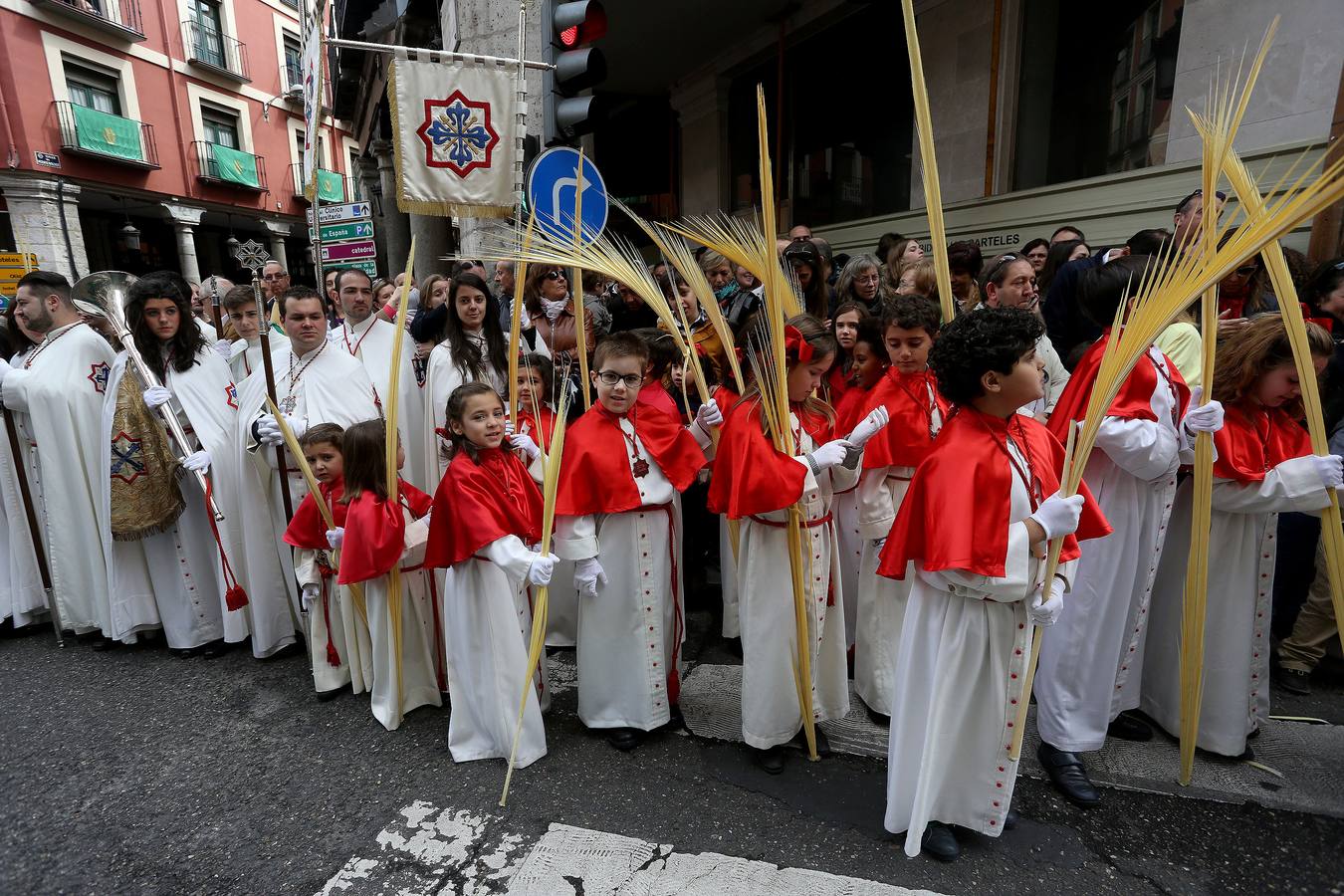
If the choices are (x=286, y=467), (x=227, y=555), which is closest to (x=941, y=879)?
(x=286, y=467)

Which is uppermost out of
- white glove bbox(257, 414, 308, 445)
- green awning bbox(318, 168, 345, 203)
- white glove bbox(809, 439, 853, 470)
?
green awning bbox(318, 168, 345, 203)

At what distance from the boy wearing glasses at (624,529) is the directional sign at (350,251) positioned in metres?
7.72

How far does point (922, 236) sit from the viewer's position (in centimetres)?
755

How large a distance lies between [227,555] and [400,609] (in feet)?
4.82

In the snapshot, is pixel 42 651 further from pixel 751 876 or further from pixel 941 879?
pixel 941 879

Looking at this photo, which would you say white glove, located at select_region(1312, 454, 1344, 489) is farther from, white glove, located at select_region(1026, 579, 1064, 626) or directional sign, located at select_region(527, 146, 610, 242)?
directional sign, located at select_region(527, 146, 610, 242)

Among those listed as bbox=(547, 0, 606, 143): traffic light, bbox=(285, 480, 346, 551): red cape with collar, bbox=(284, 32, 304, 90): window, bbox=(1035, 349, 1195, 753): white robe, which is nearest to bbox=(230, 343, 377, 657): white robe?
bbox=(285, 480, 346, 551): red cape with collar

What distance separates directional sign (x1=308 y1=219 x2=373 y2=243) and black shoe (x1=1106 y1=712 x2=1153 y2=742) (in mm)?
9662

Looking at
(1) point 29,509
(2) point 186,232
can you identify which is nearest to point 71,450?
(1) point 29,509

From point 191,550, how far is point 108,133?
2098 centimetres

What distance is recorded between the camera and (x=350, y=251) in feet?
30.3

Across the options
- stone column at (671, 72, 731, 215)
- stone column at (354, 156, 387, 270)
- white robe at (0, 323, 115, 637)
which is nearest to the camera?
white robe at (0, 323, 115, 637)

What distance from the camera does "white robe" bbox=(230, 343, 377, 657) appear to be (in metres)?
3.77

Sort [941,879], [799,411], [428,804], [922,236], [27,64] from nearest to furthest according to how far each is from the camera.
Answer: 1. [941,879]
2. [428,804]
3. [799,411]
4. [922,236]
5. [27,64]
